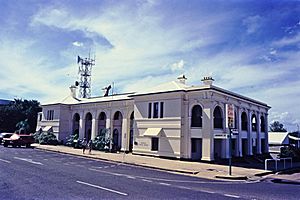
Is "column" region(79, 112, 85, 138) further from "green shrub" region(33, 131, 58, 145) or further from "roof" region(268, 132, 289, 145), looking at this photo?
"roof" region(268, 132, 289, 145)

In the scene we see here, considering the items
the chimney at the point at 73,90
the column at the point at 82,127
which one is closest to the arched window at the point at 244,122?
the column at the point at 82,127

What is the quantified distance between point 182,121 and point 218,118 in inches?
147

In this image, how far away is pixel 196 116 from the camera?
29078 mm

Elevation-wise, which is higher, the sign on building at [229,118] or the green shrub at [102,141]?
the sign on building at [229,118]

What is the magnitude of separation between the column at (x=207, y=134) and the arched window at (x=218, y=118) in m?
2.05

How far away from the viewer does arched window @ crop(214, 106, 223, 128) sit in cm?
2935

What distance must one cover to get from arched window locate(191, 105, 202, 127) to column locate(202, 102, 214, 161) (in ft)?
3.55

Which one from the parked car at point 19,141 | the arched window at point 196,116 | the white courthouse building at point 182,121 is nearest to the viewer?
the white courthouse building at point 182,121

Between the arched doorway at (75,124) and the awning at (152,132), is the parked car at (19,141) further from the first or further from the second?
the awning at (152,132)

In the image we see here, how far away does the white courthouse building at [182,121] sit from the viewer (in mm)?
28009

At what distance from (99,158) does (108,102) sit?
42.4 ft

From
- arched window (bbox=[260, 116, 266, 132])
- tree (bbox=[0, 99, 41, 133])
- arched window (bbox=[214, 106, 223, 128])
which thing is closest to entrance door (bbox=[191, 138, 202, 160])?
arched window (bbox=[214, 106, 223, 128])

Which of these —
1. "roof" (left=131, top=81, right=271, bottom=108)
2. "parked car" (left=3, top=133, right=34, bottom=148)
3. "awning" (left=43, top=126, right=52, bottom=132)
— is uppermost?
"roof" (left=131, top=81, right=271, bottom=108)

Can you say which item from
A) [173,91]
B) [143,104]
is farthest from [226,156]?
[143,104]
